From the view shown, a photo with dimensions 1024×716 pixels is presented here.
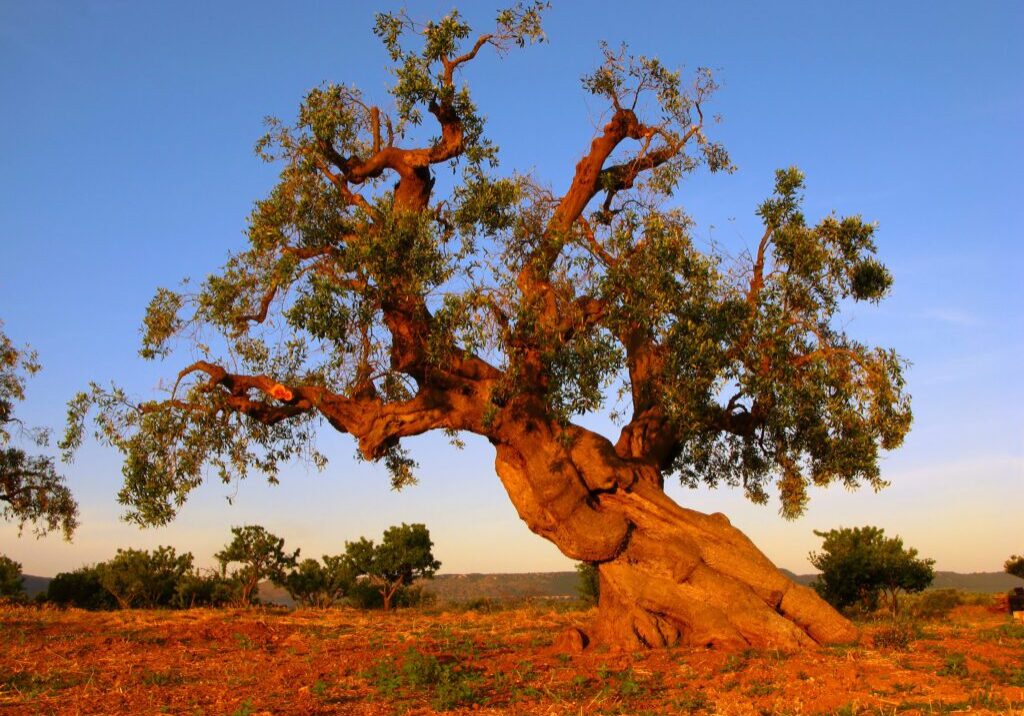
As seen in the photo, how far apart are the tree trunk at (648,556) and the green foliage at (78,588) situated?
78.0 feet

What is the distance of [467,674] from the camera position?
11773mm

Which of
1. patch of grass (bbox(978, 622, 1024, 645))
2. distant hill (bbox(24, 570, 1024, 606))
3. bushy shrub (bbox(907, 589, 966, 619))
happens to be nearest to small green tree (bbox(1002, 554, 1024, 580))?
bushy shrub (bbox(907, 589, 966, 619))

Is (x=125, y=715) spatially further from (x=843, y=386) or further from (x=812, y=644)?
(x=843, y=386)

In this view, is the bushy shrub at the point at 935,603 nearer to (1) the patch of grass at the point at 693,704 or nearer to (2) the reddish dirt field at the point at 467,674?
(2) the reddish dirt field at the point at 467,674

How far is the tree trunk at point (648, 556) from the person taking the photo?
14477 mm

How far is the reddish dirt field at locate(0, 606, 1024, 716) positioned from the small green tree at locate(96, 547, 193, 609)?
47.2ft

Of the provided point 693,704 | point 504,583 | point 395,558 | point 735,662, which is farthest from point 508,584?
point 693,704

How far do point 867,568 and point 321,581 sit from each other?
19.6m

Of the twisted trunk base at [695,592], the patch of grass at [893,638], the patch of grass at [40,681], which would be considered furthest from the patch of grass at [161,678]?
the patch of grass at [893,638]

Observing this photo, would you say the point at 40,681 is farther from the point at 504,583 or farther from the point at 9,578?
the point at 504,583

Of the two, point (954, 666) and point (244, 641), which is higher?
point (244, 641)

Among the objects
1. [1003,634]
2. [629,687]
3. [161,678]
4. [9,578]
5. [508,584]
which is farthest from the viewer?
[508,584]

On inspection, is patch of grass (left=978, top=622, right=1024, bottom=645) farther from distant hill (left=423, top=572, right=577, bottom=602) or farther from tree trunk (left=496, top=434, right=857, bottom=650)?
distant hill (left=423, top=572, right=577, bottom=602)

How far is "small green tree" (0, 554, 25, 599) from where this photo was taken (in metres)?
34.1
